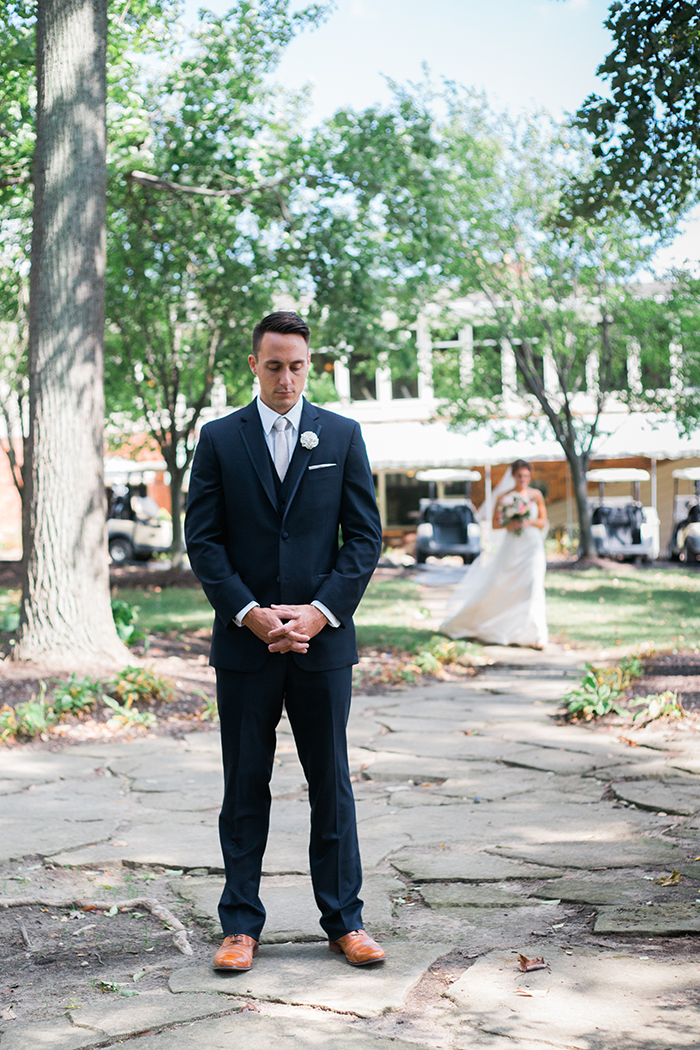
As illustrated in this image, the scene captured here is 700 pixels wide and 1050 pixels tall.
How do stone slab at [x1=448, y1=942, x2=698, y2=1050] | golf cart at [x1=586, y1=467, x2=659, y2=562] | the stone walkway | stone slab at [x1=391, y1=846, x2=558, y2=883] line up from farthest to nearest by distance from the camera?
1. golf cart at [x1=586, y1=467, x2=659, y2=562]
2. stone slab at [x1=391, y1=846, x2=558, y2=883]
3. the stone walkway
4. stone slab at [x1=448, y1=942, x2=698, y2=1050]

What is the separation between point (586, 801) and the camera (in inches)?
190

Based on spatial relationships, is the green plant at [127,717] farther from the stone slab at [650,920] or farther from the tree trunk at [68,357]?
the stone slab at [650,920]

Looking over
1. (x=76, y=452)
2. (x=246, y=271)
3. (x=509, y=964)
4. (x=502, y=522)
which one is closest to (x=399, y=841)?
(x=509, y=964)

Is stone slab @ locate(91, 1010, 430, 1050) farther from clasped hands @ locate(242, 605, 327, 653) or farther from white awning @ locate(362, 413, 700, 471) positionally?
white awning @ locate(362, 413, 700, 471)

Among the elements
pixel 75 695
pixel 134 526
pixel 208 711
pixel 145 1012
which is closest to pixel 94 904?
pixel 145 1012

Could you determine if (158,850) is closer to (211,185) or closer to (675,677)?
(675,677)

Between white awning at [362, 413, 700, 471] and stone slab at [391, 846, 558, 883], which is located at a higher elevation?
white awning at [362, 413, 700, 471]

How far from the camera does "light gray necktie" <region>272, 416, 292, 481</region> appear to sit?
321 centimetres

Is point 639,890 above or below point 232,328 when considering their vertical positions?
below

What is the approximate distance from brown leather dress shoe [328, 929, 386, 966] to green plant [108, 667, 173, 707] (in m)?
4.08

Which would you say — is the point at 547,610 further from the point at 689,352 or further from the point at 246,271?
the point at 689,352

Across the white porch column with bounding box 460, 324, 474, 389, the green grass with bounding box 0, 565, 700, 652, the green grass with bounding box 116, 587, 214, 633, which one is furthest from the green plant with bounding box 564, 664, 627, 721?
the white porch column with bounding box 460, 324, 474, 389

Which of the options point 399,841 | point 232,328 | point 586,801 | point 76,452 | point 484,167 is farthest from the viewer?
point 484,167

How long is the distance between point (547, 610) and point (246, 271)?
6336 mm
